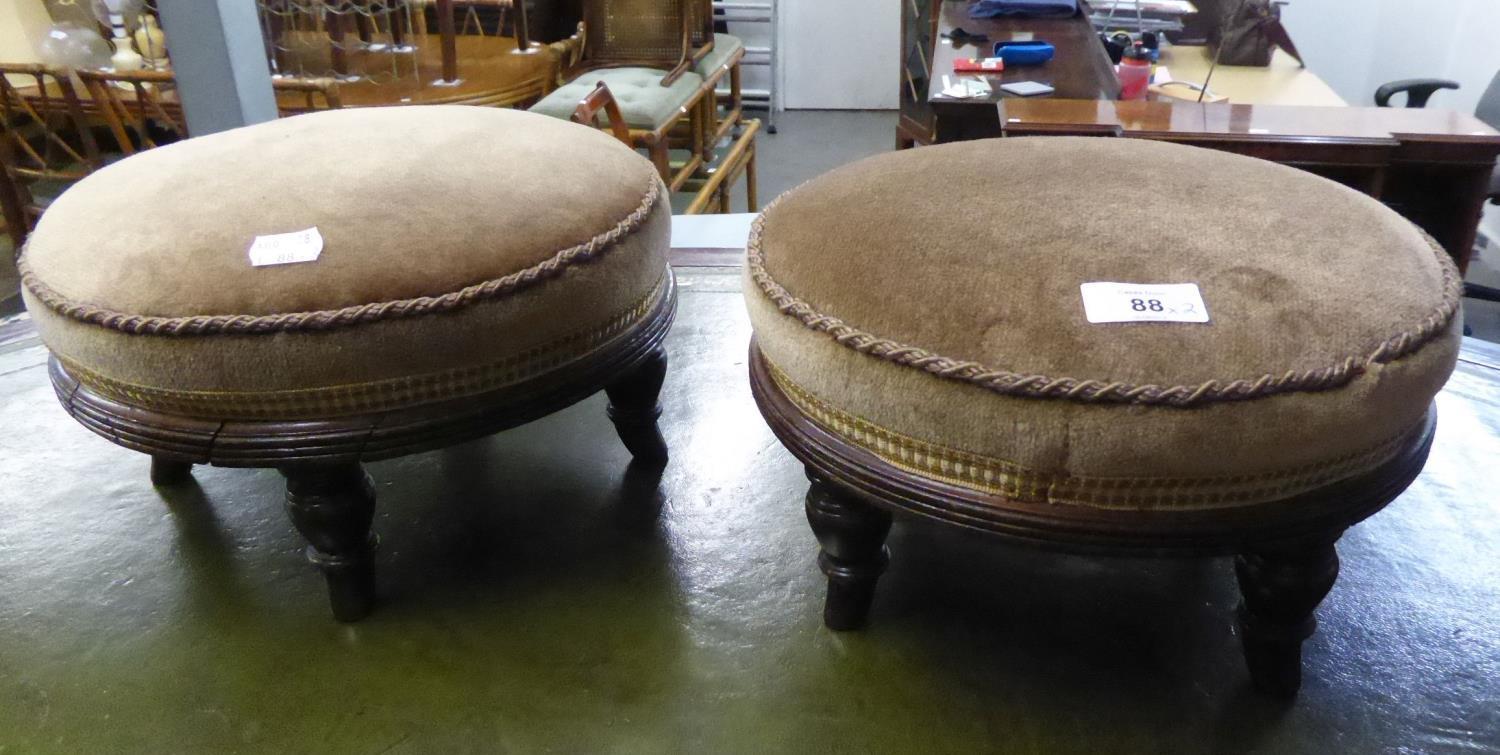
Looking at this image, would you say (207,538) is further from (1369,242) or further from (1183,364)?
(1369,242)

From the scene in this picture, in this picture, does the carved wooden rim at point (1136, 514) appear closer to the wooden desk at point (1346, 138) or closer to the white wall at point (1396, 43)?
the wooden desk at point (1346, 138)

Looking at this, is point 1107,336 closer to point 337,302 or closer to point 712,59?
point 337,302

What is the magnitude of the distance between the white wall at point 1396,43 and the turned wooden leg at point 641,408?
341 centimetres

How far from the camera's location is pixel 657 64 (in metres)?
3.83

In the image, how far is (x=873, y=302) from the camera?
2.81ft

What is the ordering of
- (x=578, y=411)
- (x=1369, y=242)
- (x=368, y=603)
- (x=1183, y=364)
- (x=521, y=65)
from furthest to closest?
1. (x=521, y=65)
2. (x=578, y=411)
3. (x=368, y=603)
4. (x=1369, y=242)
5. (x=1183, y=364)

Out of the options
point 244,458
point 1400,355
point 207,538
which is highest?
point 1400,355

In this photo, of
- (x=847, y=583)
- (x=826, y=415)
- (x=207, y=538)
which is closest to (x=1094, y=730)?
(x=847, y=583)

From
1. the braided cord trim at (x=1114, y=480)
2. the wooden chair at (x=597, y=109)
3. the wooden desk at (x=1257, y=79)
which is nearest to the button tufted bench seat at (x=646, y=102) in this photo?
the wooden chair at (x=597, y=109)

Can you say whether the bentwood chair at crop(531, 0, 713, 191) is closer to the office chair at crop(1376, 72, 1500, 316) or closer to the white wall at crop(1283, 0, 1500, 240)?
the office chair at crop(1376, 72, 1500, 316)

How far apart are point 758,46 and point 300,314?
4443 mm

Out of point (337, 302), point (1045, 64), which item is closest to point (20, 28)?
point (1045, 64)

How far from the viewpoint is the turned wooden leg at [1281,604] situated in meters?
0.90

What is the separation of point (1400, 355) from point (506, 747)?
0.84m
